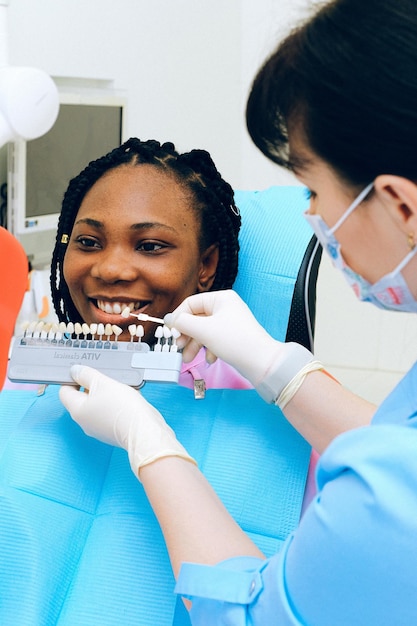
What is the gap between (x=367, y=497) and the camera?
77 cm

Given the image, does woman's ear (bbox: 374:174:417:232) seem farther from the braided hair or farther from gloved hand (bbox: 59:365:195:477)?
the braided hair

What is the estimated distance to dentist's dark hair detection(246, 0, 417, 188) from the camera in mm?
750

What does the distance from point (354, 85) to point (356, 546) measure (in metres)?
0.47

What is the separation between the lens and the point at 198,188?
60.9 inches

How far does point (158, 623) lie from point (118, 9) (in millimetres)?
2279

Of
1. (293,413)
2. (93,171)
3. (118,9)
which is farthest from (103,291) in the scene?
(118,9)

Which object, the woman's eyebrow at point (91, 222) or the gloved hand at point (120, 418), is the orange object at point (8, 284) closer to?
the gloved hand at point (120, 418)

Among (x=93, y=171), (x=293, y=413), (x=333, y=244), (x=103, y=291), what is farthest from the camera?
(x=93, y=171)

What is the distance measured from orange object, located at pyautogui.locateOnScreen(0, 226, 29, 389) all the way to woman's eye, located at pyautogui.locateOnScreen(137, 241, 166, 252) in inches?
11.3

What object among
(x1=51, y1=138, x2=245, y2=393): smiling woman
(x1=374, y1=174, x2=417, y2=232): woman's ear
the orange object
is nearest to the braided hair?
(x1=51, y1=138, x2=245, y2=393): smiling woman

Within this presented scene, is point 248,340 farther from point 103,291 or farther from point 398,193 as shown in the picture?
point 398,193

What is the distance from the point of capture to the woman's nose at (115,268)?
4.66 feet

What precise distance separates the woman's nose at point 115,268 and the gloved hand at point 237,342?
115 mm

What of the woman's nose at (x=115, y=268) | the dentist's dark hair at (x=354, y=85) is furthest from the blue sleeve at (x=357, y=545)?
the woman's nose at (x=115, y=268)
